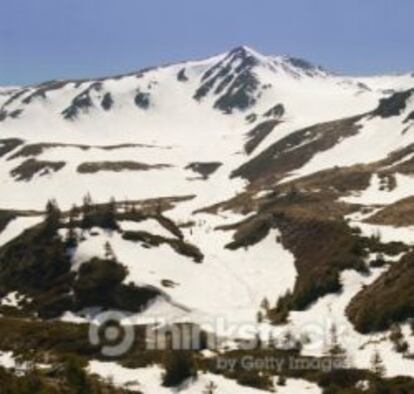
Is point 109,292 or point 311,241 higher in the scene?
point 311,241

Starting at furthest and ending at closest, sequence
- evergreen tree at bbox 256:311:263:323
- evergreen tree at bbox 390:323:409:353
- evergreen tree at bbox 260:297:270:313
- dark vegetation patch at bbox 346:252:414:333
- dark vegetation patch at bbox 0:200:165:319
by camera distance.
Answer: dark vegetation patch at bbox 0:200:165:319 < evergreen tree at bbox 260:297:270:313 < evergreen tree at bbox 256:311:263:323 < dark vegetation patch at bbox 346:252:414:333 < evergreen tree at bbox 390:323:409:353

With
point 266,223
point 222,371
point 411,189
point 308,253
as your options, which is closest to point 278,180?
point 411,189

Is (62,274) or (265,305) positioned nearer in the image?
(265,305)

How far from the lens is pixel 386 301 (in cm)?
5856

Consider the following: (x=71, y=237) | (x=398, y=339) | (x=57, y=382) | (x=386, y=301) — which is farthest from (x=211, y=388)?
(x=71, y=237)

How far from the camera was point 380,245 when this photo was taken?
74625 mm

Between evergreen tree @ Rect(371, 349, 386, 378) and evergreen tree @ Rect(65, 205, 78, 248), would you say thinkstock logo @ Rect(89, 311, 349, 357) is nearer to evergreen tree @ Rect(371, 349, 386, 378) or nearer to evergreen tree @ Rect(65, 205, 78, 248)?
evergreen tree @ Rect(371, 349, 386, 378)

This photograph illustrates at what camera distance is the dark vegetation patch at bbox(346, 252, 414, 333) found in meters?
56.3

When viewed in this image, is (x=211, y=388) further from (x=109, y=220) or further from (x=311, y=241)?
(x=109, y=220)

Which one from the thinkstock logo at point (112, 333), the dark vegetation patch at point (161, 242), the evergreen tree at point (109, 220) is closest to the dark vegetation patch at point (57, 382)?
the thinkstock logo at point (112, 333)

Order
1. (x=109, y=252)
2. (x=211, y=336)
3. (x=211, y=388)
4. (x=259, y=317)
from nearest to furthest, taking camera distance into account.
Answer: (x=211, y=388) < (x=211, y=336) < (x=259, y=317) < (x=109, y=252)

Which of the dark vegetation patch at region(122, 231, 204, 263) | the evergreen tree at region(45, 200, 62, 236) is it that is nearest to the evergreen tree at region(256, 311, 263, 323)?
the dark vegetation patch at region(122, 231, 204, 263)

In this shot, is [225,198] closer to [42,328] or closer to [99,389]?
[42,328]

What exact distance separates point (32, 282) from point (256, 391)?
4212cm
